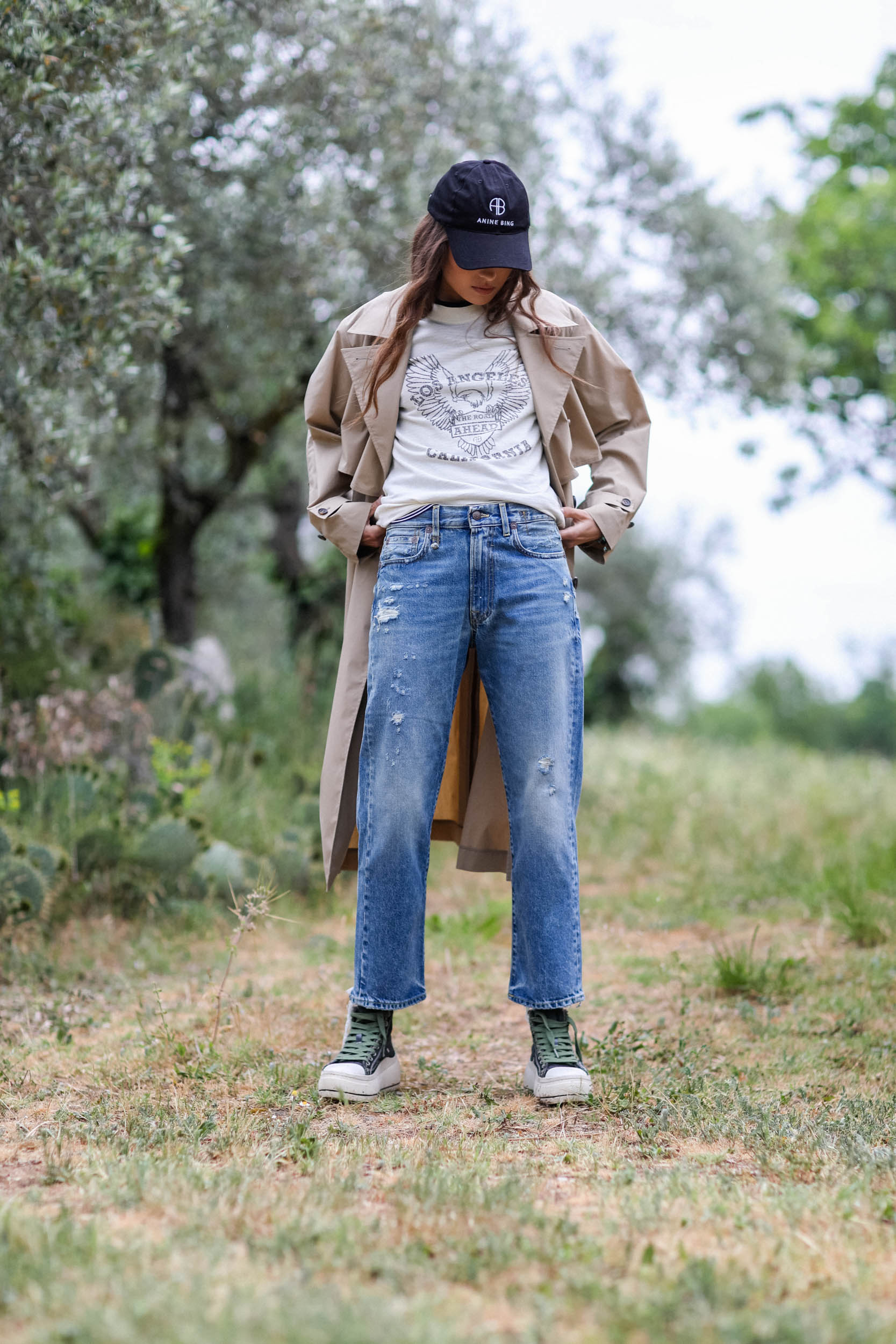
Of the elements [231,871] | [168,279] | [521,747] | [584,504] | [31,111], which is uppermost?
[31,111]

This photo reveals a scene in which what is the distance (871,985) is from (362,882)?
1955mm

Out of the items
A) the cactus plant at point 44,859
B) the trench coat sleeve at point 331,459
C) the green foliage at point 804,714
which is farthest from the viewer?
the green foliage at point 804,714

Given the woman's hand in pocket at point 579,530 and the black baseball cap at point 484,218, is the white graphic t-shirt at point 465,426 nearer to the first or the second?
the woman's hand in pocket at point 579,530

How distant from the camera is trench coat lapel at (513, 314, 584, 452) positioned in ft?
9.22

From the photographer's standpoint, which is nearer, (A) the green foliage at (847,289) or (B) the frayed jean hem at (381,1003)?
(B) the frayed jean hem at (381,1003)

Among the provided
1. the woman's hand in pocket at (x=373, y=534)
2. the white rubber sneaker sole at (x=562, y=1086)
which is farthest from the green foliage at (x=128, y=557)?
the white rubber sneaker sole at (x=562, y=1086)

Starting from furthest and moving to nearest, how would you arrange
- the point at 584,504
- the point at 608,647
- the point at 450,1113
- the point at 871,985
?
the point at 608,647
the point at 871,985
the point at 584,504
the point at 450,1113

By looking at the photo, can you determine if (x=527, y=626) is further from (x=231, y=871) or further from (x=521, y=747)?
(x=231, y=871)

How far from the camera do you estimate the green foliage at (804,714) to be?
31.1 metres

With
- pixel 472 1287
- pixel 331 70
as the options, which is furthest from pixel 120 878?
pixel 331 70

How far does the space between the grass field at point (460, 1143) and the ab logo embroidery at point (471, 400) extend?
58.4 inches

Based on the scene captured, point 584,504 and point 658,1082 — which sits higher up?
point 584,504

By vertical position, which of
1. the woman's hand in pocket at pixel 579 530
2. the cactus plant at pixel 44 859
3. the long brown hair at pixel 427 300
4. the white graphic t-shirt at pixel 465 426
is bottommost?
the cactus plant at pixel 44 859

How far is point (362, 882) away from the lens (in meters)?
2.73
